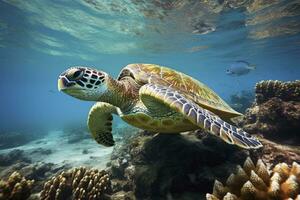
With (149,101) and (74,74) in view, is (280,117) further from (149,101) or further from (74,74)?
(74,74)

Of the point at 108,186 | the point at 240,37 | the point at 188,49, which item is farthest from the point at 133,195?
the point at 188,49

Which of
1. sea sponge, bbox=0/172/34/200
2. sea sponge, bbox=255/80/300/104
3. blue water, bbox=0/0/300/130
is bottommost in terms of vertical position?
sea sponge, bbox=0/172/34/200

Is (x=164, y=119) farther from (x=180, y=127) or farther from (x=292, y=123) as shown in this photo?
(x=292, y=123)

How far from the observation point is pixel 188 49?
2711 cm

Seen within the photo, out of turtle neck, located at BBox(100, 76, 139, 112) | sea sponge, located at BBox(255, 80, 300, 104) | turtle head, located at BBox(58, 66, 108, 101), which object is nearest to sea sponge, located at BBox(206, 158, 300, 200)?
turtle neck, located at BBox(100, 76, 139, 112)

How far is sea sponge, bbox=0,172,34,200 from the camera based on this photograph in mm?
3709

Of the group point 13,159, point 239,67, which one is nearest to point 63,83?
point 13,159

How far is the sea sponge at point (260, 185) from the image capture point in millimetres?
2447

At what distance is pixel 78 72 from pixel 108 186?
2.42 m

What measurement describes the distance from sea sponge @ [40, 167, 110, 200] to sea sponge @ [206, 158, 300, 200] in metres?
2.27

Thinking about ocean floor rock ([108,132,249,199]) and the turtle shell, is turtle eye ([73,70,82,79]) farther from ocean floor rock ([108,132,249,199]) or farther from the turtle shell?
ocean floor rock ([108,132,249,199])

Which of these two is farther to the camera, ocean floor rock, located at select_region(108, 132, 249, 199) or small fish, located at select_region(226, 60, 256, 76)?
small fish, located at select_region(226, 60, 256, 76)

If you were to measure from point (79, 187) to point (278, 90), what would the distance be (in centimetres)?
592

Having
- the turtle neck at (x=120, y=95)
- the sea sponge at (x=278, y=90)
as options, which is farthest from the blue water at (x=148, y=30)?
the turtle neck at (x=120, y=95)
